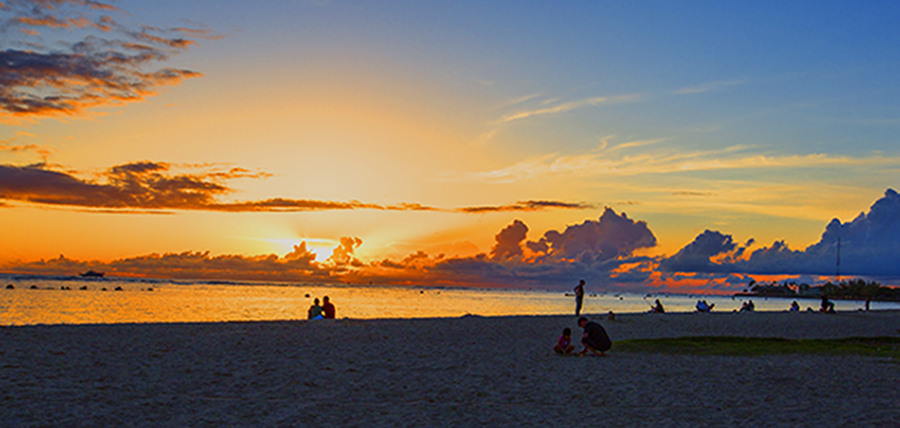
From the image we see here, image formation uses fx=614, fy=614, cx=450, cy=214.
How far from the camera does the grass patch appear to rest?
20.8m

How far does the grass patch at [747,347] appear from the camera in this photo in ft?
68.3

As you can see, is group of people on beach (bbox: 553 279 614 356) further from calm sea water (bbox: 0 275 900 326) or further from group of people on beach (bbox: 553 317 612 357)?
calm sea water (bbox: 0 275 900 326)

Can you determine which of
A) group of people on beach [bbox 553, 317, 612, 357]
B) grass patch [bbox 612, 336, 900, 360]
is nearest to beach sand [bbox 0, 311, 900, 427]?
group of people on beach [bbox 553, 317, 612, 357]

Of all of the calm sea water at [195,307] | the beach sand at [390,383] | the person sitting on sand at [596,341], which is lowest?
the calm sea water at [195,307]

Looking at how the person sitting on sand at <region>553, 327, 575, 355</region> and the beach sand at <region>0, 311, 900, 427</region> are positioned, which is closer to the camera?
the beach sand at <region>0, 311, 900, 427</region>

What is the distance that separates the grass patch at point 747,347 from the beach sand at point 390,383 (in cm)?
146

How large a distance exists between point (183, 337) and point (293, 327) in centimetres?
483

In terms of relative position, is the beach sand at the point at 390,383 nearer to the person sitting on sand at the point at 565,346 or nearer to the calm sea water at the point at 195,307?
the person sitting on sand at the point at 565,346

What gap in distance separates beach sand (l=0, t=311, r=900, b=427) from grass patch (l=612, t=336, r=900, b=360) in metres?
1.46

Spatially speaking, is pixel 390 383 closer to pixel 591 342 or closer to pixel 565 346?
pixel 565 346

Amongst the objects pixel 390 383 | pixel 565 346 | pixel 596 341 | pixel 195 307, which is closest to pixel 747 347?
pixel 596 341

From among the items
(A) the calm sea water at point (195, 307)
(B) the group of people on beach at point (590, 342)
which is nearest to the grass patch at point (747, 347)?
(B) the group of people on beach at point (590, 342)

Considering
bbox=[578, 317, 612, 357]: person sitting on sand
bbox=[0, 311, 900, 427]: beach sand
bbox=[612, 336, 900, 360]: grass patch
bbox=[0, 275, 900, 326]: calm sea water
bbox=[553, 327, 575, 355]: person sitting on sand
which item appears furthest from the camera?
bbox=[0, 275, 900, 326]: calm sea water

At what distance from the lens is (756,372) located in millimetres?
15938
